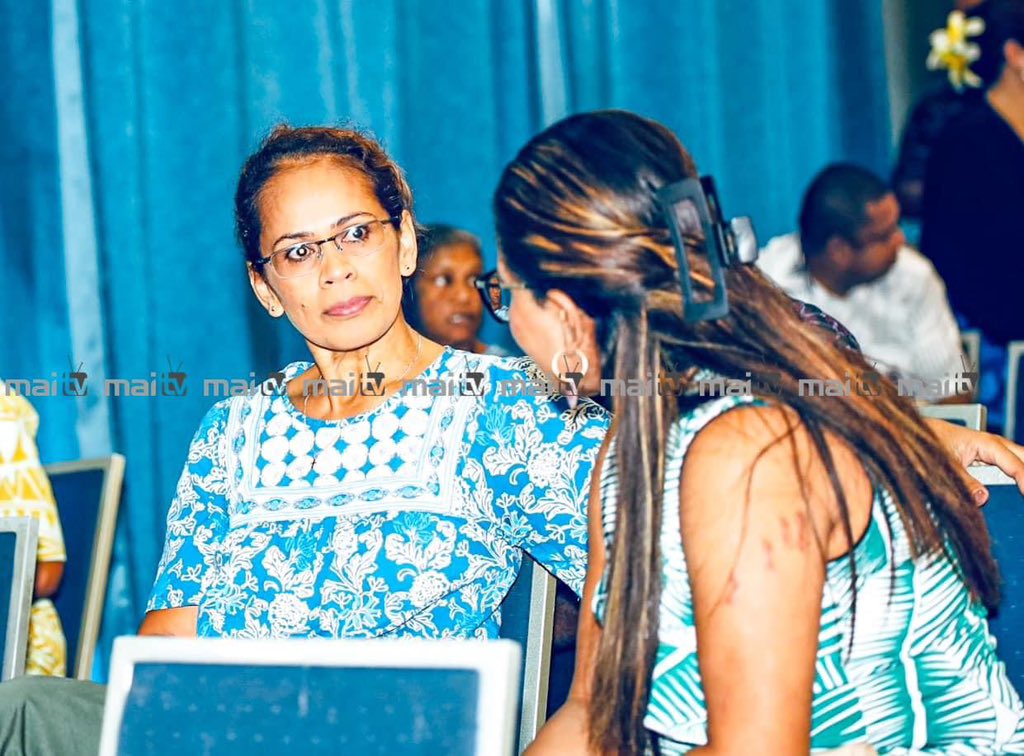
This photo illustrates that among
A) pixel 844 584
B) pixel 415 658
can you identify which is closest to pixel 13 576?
pixel 415 658

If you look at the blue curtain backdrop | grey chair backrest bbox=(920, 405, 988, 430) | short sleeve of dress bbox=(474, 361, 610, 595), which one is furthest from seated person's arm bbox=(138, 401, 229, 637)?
the blue curtain backdrop

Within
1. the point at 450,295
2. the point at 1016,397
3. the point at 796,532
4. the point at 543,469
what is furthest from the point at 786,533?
the point at 450,295

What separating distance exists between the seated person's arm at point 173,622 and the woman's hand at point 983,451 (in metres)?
0.98

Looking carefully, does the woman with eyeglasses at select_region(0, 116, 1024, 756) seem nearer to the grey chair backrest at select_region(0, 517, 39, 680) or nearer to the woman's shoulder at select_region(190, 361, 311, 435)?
the woman's shoulder at select_region(190, 361, 311, 435)

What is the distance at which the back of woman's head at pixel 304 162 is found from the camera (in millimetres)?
1928

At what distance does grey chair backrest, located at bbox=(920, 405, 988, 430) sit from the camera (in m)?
2.19

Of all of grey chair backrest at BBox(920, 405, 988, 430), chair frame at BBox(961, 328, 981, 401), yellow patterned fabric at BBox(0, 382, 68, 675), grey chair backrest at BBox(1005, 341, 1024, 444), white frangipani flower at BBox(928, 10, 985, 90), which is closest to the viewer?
grey chair backrest at BBox(920, 405, 988, 430)

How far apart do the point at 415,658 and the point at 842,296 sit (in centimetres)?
387

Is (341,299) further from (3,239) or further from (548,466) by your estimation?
(3,239)

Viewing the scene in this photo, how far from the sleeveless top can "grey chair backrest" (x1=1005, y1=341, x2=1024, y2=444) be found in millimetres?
1897

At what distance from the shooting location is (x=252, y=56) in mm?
3627

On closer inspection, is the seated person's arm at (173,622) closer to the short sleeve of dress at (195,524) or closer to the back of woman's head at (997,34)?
the short sleeve of dress at (195,524)

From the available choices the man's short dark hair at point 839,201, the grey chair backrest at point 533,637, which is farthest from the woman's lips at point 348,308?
the man's short dark hair at point 839,201

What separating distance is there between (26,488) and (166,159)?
1162 mm
